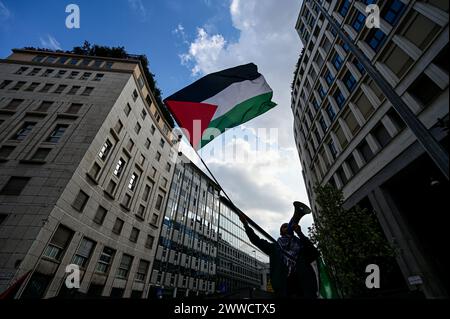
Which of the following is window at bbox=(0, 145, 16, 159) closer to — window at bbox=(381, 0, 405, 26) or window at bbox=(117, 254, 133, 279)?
window at bbox=(117, 254, 133, 279)

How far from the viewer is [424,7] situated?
10.9 meters

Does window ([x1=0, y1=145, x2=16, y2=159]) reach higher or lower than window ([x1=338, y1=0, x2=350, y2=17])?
lower

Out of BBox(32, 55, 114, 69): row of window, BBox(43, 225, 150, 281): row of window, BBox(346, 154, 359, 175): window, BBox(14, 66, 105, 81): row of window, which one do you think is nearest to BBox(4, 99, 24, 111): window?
BBox(14, 66, 105, 81): row of window

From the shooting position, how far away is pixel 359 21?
16.6m

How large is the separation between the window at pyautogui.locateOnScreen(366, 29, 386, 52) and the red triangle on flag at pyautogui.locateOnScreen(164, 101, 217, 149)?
14449 millimetres

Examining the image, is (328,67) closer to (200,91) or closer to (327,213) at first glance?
(327,213)

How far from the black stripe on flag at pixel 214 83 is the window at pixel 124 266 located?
20841mm

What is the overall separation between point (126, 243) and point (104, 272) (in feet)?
11.0

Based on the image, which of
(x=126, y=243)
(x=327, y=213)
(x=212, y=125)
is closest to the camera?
(x=212, y=125)

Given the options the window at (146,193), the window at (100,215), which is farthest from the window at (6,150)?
the window at (146,193)

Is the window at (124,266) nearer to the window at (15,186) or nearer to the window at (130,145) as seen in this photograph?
the window at (15,186)

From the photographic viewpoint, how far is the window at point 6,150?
17.3 meters

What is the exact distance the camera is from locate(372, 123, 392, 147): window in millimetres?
13547
